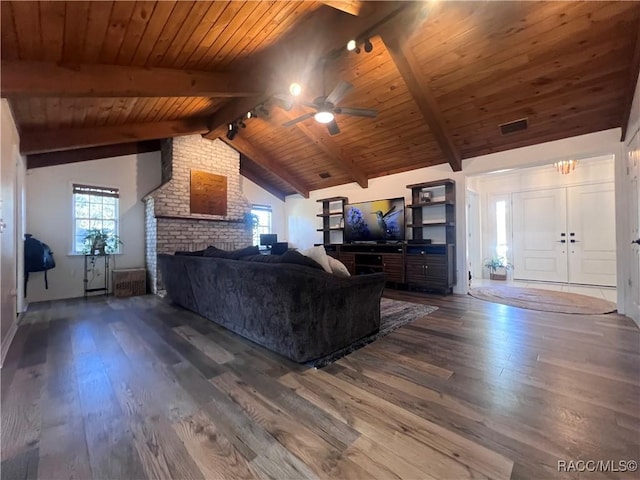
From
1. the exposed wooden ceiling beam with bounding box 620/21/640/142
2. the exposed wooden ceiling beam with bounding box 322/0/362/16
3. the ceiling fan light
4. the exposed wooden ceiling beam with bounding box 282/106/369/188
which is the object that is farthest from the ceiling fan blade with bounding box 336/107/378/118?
the exposed wooden ceiling beam with bounding box 620/21/640/142

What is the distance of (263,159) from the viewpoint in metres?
7.08

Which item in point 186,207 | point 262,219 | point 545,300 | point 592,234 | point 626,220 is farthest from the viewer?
point 262,219

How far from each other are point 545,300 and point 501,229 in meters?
3.08

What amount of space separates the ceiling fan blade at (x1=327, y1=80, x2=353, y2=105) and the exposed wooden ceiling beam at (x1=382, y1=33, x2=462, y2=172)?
0.75 m

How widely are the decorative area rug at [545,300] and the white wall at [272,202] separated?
18.7ft

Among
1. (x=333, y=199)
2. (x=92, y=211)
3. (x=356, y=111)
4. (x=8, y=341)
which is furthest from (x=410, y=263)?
(x=92, y=211)

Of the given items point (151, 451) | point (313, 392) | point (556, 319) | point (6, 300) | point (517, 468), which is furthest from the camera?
point (556, 319)

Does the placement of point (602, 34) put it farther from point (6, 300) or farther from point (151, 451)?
point (6, 300)

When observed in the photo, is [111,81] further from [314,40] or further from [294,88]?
[314,40]

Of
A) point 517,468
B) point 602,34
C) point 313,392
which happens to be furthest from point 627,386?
point 602,34

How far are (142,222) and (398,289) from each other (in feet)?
19.0

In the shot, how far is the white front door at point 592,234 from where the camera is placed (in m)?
5.55

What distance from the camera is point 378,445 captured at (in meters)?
1.35

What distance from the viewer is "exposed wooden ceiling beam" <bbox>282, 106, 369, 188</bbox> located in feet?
17.7
